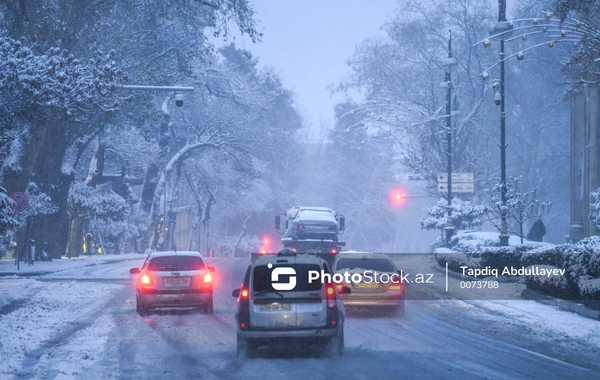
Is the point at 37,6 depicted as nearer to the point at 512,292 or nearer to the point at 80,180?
the point at 512,292

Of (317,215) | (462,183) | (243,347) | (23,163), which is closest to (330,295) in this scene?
(243,347)

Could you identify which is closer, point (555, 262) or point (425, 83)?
point (555, 262)

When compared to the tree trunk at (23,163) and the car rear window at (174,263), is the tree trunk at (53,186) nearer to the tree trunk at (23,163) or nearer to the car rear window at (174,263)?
the tree trunk at (23,163)

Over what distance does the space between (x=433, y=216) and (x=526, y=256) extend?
2666cm

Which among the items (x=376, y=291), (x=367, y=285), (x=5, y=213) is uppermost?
(x=5, y=213)

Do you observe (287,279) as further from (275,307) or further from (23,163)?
(23,163)

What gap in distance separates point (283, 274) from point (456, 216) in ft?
129

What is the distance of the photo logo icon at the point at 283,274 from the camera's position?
1420cm

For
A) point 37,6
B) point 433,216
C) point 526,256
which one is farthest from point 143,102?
point 433,216

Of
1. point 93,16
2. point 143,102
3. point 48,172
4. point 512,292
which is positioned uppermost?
point 93,16

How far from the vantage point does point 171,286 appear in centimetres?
2073

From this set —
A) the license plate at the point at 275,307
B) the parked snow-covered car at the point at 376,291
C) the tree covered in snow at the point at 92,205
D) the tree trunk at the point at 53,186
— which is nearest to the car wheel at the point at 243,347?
the license plate at the point at 275,307

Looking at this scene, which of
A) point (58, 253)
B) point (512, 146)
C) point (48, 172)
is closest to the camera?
point (48, 172)

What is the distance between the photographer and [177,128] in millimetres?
65125
